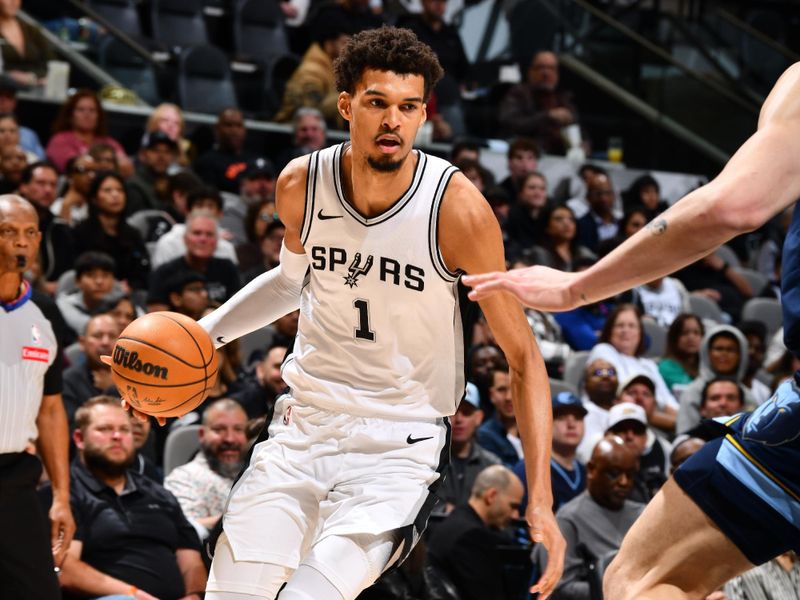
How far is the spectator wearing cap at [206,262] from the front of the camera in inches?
334

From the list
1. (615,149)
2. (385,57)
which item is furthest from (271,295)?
(615,149)

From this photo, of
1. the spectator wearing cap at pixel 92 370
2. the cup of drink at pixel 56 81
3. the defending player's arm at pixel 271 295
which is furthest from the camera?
the cup of drink at pixel 56 81

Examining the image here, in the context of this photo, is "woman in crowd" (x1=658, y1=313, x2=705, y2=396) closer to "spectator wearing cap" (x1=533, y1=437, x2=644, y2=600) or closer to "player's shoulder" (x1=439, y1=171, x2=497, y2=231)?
"spectator wearing cap" (x1=533, y1=437, x2=644, y2=600)

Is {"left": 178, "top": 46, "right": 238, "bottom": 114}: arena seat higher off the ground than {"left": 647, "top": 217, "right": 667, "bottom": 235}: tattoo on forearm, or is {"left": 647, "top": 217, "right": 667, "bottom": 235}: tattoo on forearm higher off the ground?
{"left": 178, "top": 46, "right": 238, "bottom": 114}: arena seat

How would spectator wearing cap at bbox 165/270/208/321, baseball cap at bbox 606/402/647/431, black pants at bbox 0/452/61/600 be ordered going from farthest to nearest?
1. spectator wearing cap at bbox 165/270/208/321
2. baseball cap at bbox 606/402/647/431
3. black pants at bbox 0/452/61/600

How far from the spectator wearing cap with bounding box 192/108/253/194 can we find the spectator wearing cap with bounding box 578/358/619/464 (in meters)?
3.81

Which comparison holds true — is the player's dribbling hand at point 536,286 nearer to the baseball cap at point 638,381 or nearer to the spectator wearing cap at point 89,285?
the spectator wearing cap at point 89,285

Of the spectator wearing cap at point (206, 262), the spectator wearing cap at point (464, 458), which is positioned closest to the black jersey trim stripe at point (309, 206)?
the spectator wearing cap at point (464, 458)

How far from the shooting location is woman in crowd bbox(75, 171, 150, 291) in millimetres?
8680

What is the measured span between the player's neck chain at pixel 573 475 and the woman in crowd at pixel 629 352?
1.35 m

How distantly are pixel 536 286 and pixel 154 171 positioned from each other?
7.61 metres

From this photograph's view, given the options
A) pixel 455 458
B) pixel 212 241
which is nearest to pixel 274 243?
pixel 212 241

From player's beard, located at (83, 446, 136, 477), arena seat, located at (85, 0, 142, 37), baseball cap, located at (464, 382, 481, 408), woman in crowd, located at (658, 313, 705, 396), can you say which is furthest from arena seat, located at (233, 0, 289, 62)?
player's beard, located at (83, 446, 136, 477)

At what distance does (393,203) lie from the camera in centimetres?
377
